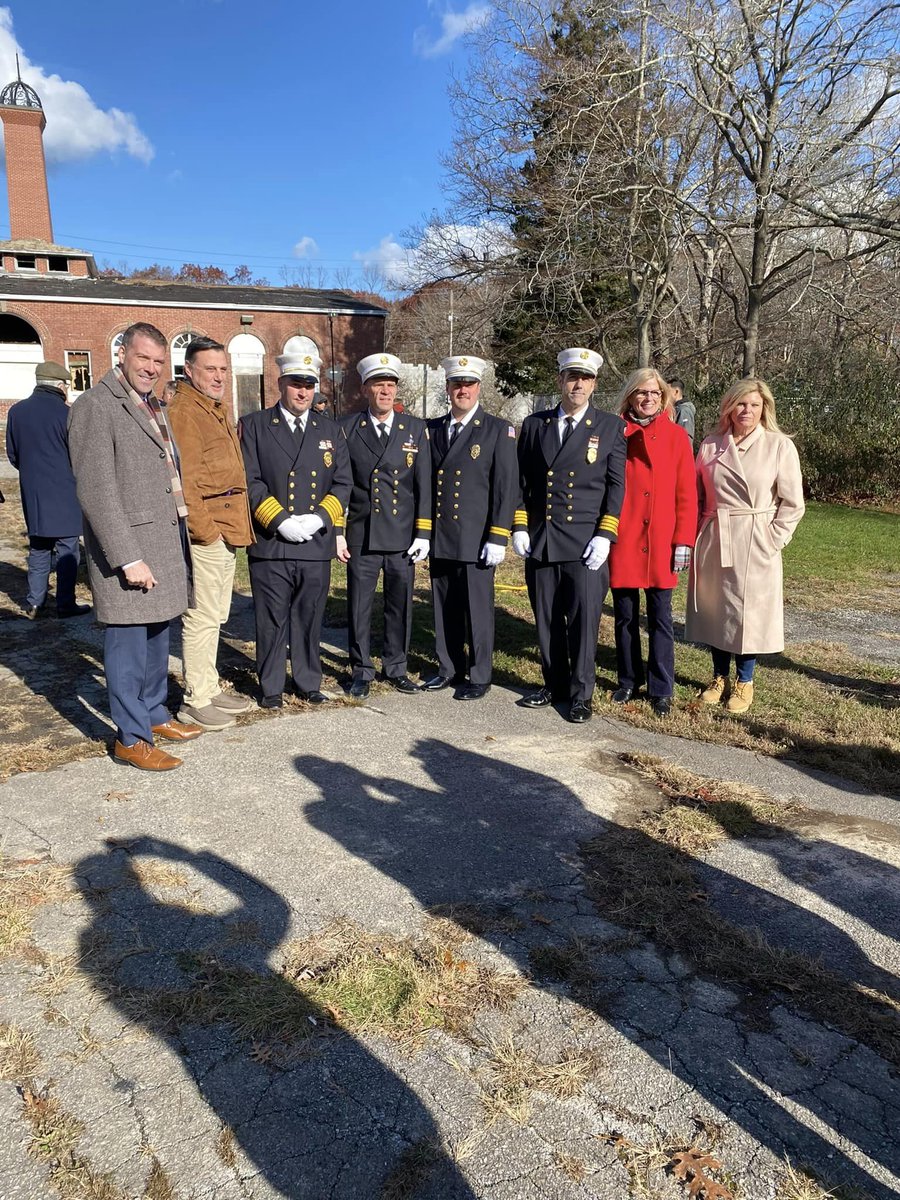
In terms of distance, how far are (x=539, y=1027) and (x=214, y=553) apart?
3.25 metres

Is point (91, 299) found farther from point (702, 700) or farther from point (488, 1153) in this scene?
point (488, 1153)

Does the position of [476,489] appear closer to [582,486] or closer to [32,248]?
[582,486]

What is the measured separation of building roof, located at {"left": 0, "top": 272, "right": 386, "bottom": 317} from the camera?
1213 inches

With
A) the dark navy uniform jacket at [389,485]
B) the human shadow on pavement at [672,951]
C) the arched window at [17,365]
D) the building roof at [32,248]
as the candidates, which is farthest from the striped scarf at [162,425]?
the building roof at [32,248]

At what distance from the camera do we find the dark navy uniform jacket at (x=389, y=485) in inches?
216

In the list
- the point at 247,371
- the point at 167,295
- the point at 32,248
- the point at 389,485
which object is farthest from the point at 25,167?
the point at 389,485

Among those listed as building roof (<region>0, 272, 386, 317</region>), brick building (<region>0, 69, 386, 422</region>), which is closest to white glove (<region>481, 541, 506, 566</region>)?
brick building (<region>0, 69, 386, 422</region>)

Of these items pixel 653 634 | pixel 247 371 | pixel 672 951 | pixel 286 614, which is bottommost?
pixel 672 951

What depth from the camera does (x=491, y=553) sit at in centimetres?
542

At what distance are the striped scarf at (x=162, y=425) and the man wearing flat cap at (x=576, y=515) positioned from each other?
2126 millimetres

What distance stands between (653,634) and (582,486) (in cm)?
106

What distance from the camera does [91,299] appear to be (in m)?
30.7

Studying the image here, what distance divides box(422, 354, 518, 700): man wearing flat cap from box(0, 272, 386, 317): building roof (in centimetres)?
2996

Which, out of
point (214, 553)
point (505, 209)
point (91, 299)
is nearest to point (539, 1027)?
point (214, 553)
